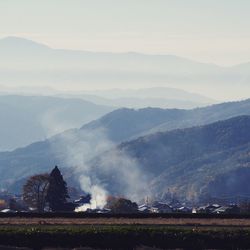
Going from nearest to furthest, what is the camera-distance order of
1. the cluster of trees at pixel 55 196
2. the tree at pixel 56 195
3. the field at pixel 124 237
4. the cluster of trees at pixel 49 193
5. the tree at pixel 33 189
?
the field at pixel 124 237 < the tree at pixel 56 195 < the cluster of trees at pixel 55 196 < the cluster of trees at pixel 49 193 < the tree at pixel 33 189

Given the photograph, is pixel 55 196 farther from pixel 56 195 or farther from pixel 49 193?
pixel 49 193

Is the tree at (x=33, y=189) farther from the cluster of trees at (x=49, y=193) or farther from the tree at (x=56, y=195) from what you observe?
the tree at (x=56, y=195)

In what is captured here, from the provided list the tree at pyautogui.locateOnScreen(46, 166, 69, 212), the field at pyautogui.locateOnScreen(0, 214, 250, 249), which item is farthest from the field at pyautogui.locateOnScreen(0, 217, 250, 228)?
the tree at pyautogui.locateOnScreen(46, 166, 69, 212)

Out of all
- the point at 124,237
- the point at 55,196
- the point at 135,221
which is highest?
the point at 55,196

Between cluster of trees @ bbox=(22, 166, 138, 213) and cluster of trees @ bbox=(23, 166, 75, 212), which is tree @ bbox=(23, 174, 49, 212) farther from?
cluster of trees @ bbox=(23, 166, 75, 212)

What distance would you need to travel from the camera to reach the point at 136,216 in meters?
74.3

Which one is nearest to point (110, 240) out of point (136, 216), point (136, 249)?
point (136, 249)

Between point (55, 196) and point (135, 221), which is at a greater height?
point (55, 196)

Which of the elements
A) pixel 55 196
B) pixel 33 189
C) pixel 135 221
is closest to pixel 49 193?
pixel 55 196

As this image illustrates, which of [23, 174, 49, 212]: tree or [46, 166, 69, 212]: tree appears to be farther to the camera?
[23, 174, 49, 212]: tree

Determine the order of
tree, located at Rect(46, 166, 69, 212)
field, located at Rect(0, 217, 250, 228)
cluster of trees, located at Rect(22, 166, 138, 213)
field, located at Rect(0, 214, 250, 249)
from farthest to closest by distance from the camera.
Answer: cluster of trees, located at Rect(22, 166, 138, 213) < tree, located at Rect(46, 166, 69, 212) < field, located at Rect(0, 217, 250, 228) < field, located at Rect(0, 214, 250, 249)

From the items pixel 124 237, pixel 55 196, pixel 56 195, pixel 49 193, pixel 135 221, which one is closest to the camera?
pixel 124 237

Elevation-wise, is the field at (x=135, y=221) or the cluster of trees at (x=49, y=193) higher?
the cluster of trees at (x=49, y=193)

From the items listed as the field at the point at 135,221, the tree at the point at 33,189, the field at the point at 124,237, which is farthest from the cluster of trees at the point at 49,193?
the field at the point at 124,237
